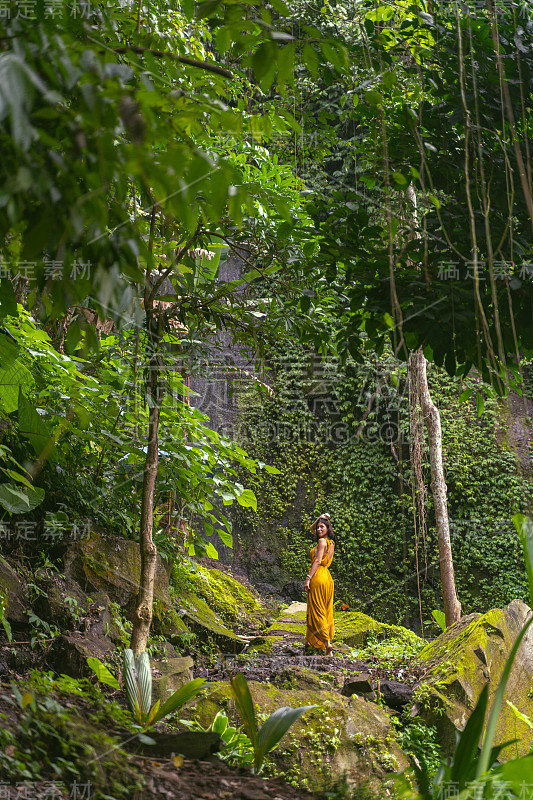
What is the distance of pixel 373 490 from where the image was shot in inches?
439

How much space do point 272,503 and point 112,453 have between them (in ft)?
25.3

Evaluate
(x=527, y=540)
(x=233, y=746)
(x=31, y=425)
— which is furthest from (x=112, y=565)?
(x=527, y=540)

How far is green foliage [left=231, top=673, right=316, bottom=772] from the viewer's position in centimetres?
209

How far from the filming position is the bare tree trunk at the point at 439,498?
24.3ft

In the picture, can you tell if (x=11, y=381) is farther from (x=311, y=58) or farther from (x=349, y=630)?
(x=349, y=630)

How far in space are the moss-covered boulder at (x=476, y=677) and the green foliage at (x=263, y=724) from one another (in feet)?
8.19

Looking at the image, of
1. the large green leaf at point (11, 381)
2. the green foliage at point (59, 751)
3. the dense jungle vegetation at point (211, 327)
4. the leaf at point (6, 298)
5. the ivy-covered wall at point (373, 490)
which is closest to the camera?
the dense jungle vegetation at point (211, 327)

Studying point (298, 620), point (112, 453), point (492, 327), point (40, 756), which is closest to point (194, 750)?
point (40, 756)

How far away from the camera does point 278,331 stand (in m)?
3.45

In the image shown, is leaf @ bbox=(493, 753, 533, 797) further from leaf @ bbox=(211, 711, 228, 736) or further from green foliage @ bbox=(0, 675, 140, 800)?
leaf @ bbox=(211, 711, 228, 736)

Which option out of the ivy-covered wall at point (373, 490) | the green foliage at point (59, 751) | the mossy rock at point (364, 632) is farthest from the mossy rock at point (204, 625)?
the ivy-covered wall at point (373, 490)

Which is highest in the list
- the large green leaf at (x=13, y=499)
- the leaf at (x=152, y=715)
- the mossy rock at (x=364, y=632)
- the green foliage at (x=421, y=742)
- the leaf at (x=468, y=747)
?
the large green leaf at (x=13, y=499)

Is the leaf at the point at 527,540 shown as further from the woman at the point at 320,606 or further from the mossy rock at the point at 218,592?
the woman at the point at 320,606

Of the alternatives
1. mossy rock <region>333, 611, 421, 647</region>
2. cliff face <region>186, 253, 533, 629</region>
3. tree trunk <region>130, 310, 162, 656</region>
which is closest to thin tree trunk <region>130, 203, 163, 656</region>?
tree trunk <region>130, 310, 162, 656</region>
